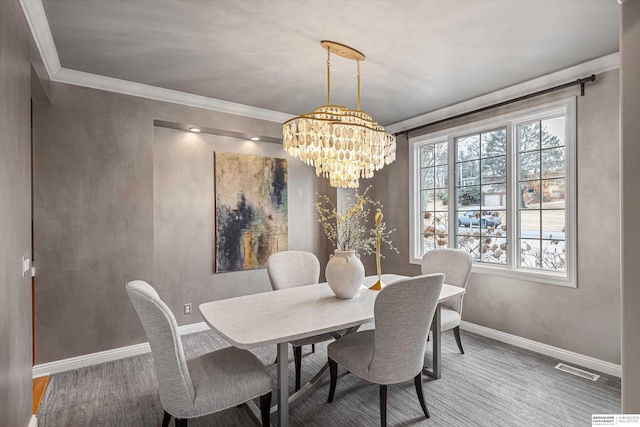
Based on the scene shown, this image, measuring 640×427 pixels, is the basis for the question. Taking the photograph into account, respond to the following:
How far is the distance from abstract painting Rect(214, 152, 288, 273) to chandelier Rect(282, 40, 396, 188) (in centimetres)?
175

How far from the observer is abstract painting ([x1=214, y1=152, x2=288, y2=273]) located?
12.8ft

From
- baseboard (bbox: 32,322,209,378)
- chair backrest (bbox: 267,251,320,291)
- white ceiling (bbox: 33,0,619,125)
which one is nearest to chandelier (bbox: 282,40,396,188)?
white ceiling (bbox: 33,0,619,125)

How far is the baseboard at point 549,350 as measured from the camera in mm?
2702

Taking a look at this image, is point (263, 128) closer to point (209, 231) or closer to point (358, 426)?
point (209, 231)

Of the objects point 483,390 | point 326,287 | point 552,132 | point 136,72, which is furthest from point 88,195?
point 552,132

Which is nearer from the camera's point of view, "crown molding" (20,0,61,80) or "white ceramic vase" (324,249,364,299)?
"crown molding" (20,0,61,80)

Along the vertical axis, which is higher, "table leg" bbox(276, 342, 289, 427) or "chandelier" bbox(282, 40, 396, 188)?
"chandelier" bbox(282, 40, 396, 188)

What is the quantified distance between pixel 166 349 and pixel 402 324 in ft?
3.99

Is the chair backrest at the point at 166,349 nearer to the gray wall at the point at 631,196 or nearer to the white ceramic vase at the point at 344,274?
the white ceramic vase at the point at 344,274

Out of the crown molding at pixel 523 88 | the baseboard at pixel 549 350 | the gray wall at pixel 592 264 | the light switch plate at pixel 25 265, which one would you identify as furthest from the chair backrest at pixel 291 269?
the crown molding at pixel 523 88

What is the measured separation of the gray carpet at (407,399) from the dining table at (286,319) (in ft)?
0.77

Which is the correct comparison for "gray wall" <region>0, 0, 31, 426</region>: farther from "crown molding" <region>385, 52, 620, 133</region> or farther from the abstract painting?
"crown molding" <region>385, 52, 620, 133</region>

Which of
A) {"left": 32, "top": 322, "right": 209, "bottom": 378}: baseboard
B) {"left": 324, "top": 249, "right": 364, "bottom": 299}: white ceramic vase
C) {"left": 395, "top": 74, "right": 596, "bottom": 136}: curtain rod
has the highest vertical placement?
{"left": 395, "top": 74, "right": 596, "bottom": 136}: curtain rod

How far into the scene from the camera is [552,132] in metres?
3.12
